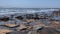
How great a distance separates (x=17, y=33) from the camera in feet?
5.36

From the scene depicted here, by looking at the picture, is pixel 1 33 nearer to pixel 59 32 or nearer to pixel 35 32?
pixel 35 32

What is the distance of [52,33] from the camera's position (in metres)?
1.60

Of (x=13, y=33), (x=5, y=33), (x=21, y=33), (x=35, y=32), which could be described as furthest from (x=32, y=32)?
(x=5, y=33)

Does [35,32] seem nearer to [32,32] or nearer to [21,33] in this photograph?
[32,32]

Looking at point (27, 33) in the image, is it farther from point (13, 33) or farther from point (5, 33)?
point (5, 33)

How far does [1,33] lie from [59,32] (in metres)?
0.79

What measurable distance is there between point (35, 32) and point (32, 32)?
0.04m

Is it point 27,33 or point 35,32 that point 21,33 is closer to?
point 27,33

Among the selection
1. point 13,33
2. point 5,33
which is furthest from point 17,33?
point 5,33

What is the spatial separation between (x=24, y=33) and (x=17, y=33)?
0.31 feet

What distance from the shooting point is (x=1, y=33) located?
1.67 metres

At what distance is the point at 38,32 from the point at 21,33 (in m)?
0.23

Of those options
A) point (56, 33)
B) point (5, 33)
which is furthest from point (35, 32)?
point (5, 33)

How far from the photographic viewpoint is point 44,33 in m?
1.60
